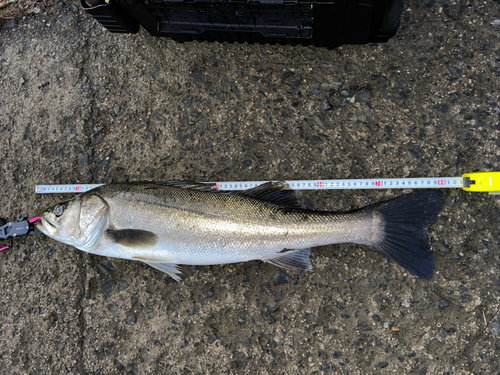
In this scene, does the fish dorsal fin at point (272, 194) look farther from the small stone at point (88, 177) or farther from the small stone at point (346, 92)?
the small stone at point (88, 177)

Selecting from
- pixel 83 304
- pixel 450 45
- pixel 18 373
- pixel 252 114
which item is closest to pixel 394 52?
pixel 450 45

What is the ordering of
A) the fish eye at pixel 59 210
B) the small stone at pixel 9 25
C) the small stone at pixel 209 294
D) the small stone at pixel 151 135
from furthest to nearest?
the small stone at pixel 9 25, the small stone at pixel 151 135, the small stone at pixel 209 294, the fish eye at pixel 59 210

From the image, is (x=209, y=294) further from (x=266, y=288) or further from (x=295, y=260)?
(x=295, y=260)

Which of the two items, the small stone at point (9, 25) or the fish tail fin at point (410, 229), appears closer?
the fish tail fin at point (410, 229)

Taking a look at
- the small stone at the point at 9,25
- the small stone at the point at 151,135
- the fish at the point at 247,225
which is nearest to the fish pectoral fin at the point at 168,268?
the fish at the point at 247,225

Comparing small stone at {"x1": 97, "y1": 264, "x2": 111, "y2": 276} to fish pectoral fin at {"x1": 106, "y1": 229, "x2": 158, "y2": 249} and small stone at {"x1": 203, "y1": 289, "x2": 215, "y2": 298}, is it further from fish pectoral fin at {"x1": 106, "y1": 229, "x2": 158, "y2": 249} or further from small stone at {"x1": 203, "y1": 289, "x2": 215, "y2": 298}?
small stone at {"x1": 203, "y1": 289, "x2": 215, "y2": 298}

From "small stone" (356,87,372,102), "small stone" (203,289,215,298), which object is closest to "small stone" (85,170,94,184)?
"small stone" (203,289,215,298)
